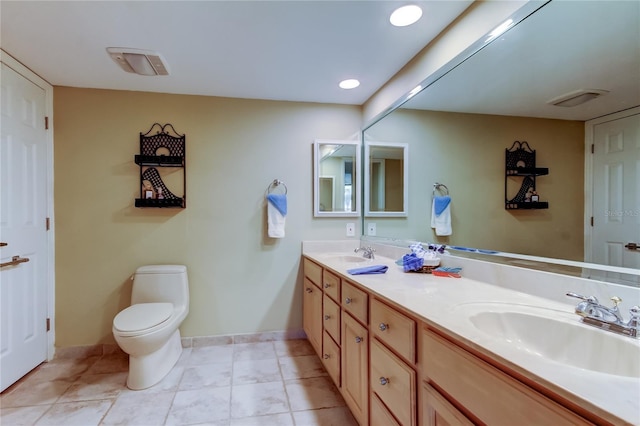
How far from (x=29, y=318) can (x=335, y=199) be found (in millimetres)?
2464

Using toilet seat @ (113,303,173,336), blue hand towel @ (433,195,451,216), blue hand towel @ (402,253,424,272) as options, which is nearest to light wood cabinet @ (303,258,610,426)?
blue hand towel @ (402,253,424,272)

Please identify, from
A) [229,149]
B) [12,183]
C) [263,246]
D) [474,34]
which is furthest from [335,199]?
[12,183]

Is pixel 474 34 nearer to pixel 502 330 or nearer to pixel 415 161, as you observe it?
pixel 415 161

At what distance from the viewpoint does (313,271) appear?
7.86 ft

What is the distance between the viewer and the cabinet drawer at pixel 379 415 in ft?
3.80

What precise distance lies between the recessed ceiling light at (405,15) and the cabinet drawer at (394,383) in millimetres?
1577

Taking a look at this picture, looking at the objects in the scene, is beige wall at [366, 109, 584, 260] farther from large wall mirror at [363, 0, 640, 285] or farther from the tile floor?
the tile floor

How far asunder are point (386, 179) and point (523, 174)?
4.17 ft

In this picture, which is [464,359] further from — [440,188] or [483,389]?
[440,188]

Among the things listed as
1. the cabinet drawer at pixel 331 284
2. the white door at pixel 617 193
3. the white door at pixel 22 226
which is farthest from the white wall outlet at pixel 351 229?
the white door at pixel 22 226

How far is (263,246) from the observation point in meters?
2.73

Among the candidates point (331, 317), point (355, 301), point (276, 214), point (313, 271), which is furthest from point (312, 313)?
point (355, 301)

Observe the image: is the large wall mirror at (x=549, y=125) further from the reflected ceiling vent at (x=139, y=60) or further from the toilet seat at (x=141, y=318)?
the toilet seat at (x=141, y=318)

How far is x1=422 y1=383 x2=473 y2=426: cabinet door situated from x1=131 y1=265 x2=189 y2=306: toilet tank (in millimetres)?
2047
